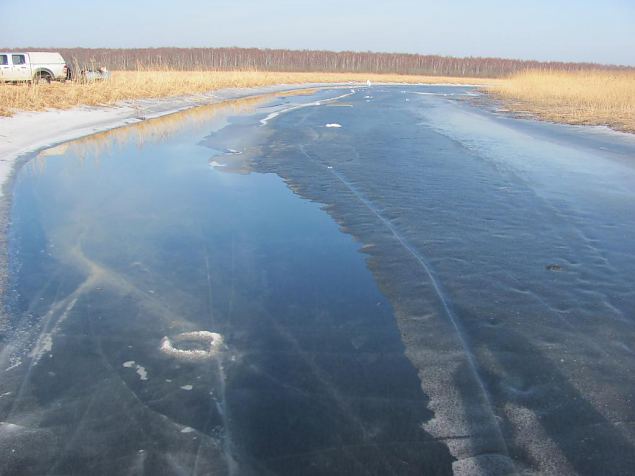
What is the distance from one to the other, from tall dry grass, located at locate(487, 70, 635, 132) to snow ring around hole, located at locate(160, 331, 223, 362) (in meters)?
17.1

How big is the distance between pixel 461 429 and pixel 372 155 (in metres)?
9.43

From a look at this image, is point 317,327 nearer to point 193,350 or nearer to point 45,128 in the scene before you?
point 193,350

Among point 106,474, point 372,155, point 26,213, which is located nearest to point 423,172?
point 372,155

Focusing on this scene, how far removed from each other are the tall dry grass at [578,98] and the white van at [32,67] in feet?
71.4

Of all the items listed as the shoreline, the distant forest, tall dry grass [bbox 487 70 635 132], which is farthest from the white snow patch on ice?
the distant forest

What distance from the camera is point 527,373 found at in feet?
12.3

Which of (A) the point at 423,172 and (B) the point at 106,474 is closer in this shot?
(B) the point at 106,474

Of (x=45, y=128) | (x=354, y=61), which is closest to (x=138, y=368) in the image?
(x=45, y=128)

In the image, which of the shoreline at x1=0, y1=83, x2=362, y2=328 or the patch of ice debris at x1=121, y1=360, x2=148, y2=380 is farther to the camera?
the shoreline at x1=0, y1=83, x2=362, y2=328

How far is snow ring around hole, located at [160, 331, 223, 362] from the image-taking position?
388 cm

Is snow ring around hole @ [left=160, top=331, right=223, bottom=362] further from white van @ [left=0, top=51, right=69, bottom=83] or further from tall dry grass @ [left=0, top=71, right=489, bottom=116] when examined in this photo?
white van @ [left=0, top=51, right=69, bottom=83]

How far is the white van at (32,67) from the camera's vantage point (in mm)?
25062

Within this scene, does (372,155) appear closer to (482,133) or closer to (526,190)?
(526,190)

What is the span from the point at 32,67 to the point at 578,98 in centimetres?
2660
